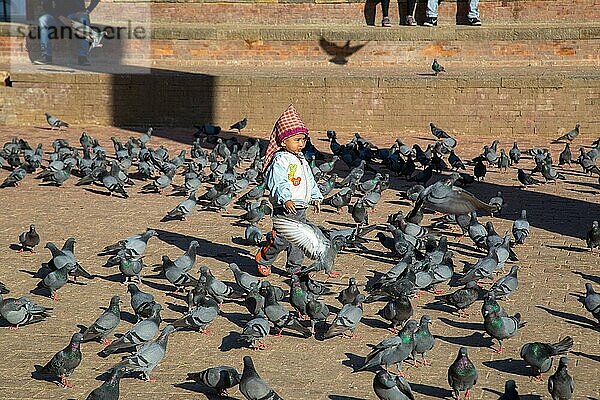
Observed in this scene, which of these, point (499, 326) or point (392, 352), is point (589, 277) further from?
point (392, 352)

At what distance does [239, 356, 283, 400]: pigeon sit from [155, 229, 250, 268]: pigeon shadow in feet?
12.1

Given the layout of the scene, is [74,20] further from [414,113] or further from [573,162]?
[573,162]

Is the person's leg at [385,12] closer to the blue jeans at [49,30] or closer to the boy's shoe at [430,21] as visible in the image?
the boy's shoe at [430,21]

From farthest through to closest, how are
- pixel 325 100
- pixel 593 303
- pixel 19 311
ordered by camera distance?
pixel 325 100 → pixel 593 303 → pixel 19 311

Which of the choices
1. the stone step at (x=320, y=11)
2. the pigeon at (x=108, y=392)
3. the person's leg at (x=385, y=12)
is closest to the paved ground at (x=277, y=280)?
the pigeon at (x=108, y=392)

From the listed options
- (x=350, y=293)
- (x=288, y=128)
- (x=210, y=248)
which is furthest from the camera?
(x=210, y=248)

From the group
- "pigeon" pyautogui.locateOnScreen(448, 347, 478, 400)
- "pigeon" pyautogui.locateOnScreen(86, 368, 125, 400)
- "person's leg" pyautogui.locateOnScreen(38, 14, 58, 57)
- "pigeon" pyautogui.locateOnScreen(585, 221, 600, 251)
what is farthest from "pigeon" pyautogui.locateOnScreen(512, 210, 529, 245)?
"person's leg" pyautogui.locateOnScreen(38, 14, 58, 57)

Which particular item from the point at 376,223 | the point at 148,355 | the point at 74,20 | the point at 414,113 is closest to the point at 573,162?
the point at 414,113

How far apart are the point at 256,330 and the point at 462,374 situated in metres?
1.69

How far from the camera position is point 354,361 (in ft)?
24.9

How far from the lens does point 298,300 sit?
27.2ft

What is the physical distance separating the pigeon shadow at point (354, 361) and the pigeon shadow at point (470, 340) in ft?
2.60

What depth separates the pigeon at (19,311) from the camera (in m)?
8.17

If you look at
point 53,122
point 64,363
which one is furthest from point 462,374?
point 53,122
